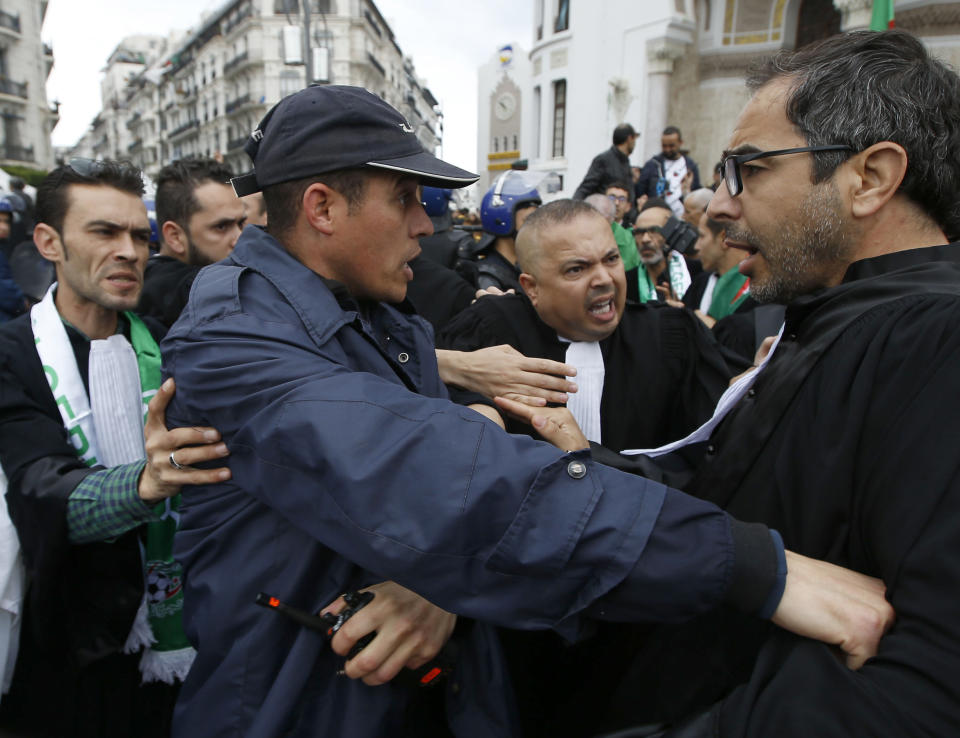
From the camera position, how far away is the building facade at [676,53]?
1631 centimetres

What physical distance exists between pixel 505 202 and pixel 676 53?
683 inches

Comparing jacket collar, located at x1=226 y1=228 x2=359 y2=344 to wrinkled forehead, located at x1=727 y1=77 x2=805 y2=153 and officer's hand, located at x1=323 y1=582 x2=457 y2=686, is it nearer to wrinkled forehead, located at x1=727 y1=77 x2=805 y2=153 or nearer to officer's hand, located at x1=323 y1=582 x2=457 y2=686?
officer's hand, located at x1=323 y1=582 x2=457 y2=686

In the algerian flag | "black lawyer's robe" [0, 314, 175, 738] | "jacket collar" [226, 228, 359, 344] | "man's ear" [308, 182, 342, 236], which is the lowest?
"black lawyer's robe" [0, 314, 175, 738]

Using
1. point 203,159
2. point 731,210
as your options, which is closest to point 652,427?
point 731,210

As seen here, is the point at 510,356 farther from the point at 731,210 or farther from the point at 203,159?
the point at 203,159

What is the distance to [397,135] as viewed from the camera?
4.81 feet

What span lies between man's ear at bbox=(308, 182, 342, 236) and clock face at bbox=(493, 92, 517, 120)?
51.6m

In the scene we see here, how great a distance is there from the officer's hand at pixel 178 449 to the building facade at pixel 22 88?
38589 millimetres

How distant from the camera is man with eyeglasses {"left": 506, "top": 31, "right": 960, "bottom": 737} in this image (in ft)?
3.07

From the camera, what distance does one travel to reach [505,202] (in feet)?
14.9

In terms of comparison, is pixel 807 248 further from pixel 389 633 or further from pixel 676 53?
pixel 676 53

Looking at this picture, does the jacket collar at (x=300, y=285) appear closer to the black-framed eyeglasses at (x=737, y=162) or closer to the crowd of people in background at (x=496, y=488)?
the crowd of people in background at (x=496, y=488)

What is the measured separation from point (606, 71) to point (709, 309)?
19.8 m

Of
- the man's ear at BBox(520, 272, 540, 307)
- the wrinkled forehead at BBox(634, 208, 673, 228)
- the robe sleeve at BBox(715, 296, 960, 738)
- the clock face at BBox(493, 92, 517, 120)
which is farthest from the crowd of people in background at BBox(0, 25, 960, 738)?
the clock face at BBox(493, 92, 517, 120)
